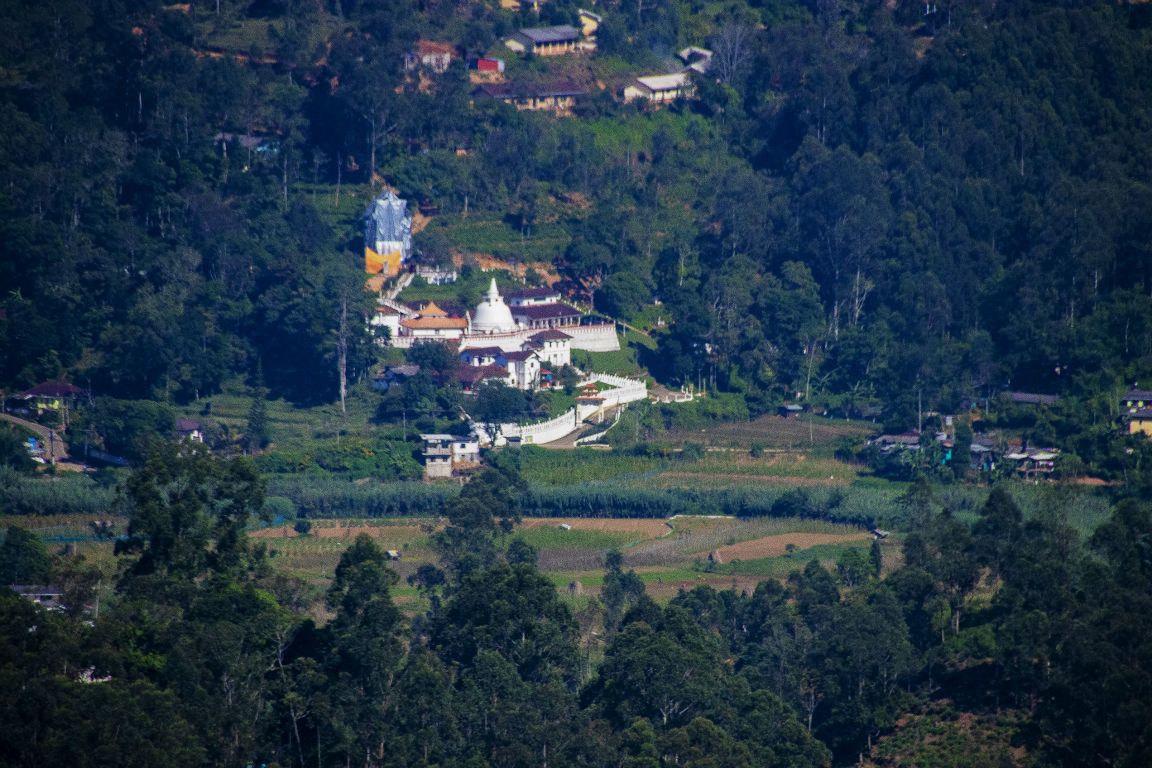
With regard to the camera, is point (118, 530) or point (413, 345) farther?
point (413, 345)

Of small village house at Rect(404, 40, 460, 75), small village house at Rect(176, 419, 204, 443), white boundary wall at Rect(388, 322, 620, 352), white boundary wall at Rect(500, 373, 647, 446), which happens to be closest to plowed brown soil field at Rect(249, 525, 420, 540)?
small village house at Rect(176, 419, 204, 443)

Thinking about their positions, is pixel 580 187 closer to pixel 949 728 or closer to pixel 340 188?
pixel 340 188

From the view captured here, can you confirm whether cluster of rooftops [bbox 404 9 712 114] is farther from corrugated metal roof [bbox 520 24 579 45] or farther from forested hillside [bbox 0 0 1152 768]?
forested hillside [bbox 0 0 1152 768]

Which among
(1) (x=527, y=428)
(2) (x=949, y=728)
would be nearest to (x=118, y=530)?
(1) (x=527, y=428)

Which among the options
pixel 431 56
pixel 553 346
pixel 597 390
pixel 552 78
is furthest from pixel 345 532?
pixel 552 78

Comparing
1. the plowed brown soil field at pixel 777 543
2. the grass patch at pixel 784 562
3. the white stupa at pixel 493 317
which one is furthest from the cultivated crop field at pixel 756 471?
the white stupa at pixel 493 317

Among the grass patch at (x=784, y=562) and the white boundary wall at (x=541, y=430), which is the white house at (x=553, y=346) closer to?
the white boundary wall at (x=541, y=430)

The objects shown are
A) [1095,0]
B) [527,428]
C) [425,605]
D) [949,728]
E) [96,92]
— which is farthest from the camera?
[1095,0]

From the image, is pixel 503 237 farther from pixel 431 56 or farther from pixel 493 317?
pixel 431 56
